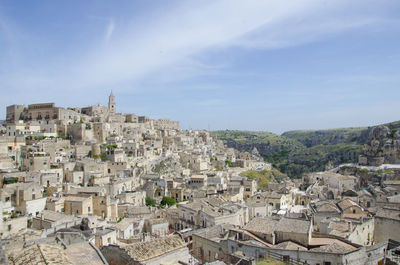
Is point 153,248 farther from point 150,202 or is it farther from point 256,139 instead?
point 256,139

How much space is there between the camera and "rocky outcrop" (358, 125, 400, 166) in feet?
197

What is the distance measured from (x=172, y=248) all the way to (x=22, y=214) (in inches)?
690

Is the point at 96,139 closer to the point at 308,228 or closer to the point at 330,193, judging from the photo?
the point at 330,193

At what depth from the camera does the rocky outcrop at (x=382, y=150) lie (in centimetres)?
5997

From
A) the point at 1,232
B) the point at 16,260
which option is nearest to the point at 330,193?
the point at 1,232

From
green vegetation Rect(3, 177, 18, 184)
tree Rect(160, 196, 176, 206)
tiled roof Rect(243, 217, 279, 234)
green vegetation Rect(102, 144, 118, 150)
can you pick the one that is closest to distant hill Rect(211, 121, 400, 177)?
tree Rect(160, 196, 176, 206)

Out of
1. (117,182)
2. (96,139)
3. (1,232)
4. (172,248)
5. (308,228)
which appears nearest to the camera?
(172,248)

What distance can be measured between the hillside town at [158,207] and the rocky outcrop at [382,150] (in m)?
0.24

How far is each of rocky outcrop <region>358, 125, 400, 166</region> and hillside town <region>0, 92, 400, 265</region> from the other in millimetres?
244

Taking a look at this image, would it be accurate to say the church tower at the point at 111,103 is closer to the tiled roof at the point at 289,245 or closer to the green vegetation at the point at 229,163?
the green vegetation at the point at 229,163

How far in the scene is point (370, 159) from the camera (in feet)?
204

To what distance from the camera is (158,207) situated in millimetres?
35375

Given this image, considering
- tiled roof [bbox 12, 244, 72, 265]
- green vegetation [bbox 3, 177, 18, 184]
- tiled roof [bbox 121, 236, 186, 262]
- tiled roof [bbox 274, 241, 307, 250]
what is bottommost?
tiled roof [bbox 274, 241, 307, 250]

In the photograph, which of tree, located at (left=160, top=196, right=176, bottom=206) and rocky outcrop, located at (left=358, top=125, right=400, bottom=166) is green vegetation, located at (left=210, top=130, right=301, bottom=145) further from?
tree, located at (left=160, top=196, right=176, bottom=206)
